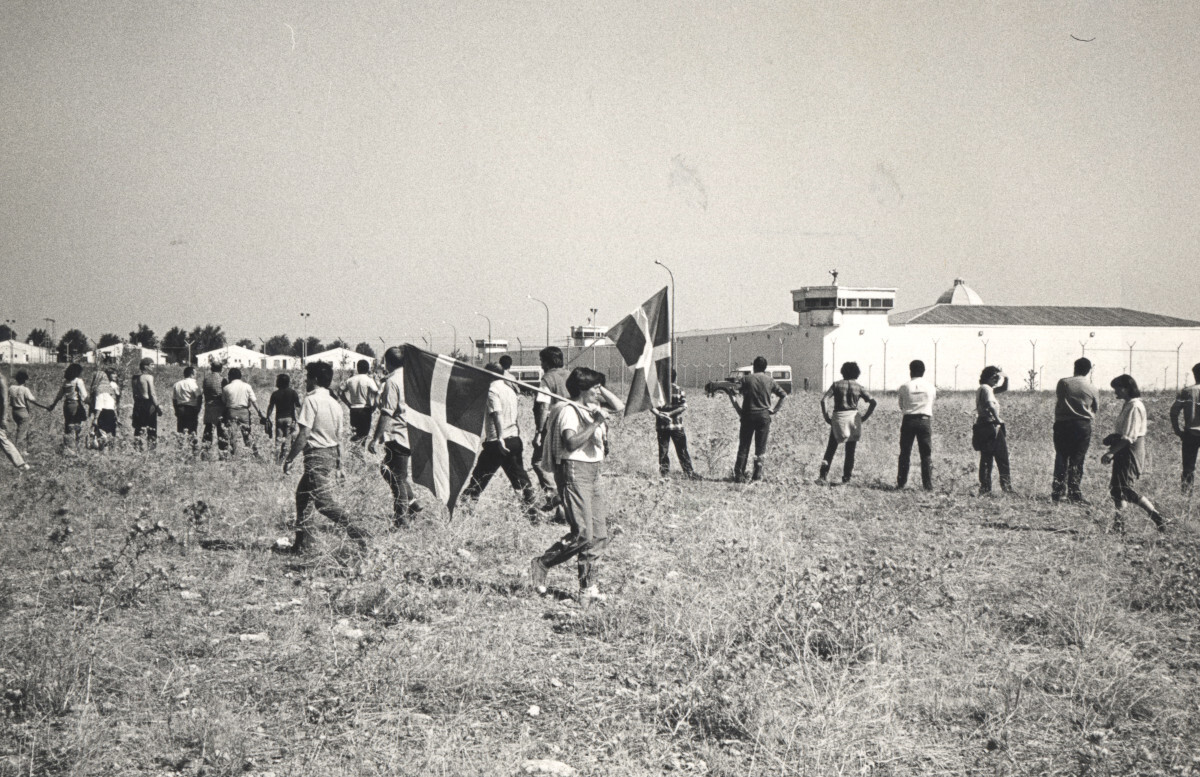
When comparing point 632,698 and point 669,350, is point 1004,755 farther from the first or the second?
point 669,350

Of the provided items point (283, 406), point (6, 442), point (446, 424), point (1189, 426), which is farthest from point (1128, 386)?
point (6, 442)

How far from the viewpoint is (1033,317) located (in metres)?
63.1

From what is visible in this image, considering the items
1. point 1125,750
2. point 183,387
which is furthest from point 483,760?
→ point 183,387

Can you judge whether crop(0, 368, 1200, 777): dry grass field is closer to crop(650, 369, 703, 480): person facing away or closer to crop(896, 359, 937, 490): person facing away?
crop(896, 359, 937, 490): person facing away


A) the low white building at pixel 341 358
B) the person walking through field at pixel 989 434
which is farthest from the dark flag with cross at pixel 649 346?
the low white building at pixel 341 358

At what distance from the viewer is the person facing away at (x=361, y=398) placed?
36.3 ft

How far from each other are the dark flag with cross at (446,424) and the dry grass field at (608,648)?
24.2 inches

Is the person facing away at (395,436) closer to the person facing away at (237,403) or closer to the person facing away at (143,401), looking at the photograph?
the person facing away at (237,403)

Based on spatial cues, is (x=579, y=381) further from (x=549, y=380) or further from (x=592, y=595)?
(x=549, y=380)

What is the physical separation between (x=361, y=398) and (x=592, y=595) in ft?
19.6

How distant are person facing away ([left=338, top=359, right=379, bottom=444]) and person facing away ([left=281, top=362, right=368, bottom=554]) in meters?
3.64

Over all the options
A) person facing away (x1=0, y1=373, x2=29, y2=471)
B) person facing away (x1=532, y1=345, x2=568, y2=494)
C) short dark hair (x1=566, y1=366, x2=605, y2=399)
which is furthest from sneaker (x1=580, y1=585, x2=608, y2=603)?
person facing away (x1=0, y1=373, x2=29, y2=471)

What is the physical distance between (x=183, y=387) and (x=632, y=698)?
36.9ft

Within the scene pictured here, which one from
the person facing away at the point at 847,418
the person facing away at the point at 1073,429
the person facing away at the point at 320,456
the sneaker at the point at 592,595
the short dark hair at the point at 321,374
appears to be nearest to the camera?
the sneaker at the point at 592,595
